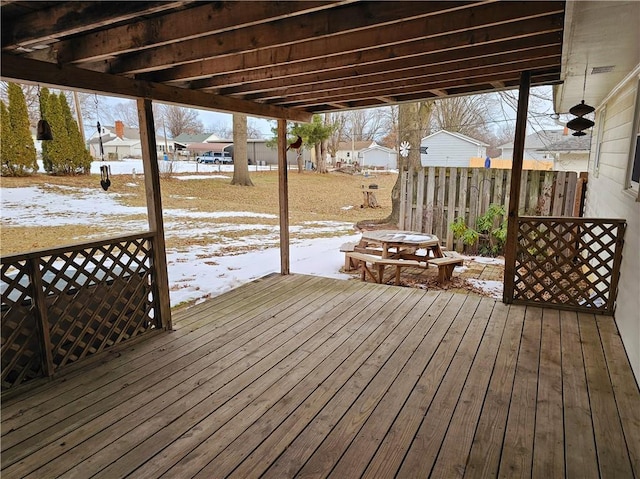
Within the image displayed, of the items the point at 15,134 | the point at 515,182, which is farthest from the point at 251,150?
the point at 515,182

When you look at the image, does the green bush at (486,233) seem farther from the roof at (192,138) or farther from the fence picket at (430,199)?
the roof at (192,138)

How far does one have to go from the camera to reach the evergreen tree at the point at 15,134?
10.3 meters

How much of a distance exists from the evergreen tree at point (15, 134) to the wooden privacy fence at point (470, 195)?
10097mm

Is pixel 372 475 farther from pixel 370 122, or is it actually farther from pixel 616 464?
pixel 370 122

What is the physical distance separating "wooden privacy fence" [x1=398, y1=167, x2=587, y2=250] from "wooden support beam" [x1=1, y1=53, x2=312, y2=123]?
3905 mm

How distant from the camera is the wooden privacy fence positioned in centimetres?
641

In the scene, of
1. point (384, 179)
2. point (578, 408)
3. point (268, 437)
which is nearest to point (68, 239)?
point (268, 437)

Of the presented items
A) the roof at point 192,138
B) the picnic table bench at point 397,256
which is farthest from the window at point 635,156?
the roof at point 192,138

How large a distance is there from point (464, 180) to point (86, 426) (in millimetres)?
6441

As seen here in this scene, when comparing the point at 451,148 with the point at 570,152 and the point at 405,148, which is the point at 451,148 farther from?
the point at 405,148

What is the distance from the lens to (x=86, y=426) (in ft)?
7.38

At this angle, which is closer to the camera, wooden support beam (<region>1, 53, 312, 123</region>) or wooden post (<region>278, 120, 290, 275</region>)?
wooden support beam (<region>1, 53, 312, 123</region>)

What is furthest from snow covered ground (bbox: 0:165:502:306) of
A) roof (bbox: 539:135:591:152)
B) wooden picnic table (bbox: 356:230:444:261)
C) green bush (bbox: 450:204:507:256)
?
roof (bbox: 539:135:591:152)

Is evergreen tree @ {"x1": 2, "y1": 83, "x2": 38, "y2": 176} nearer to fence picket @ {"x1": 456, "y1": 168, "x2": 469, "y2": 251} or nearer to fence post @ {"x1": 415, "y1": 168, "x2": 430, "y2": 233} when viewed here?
fence post @ {"x1": 415, "y1": 168, "x2": 430, "y2": 233}
